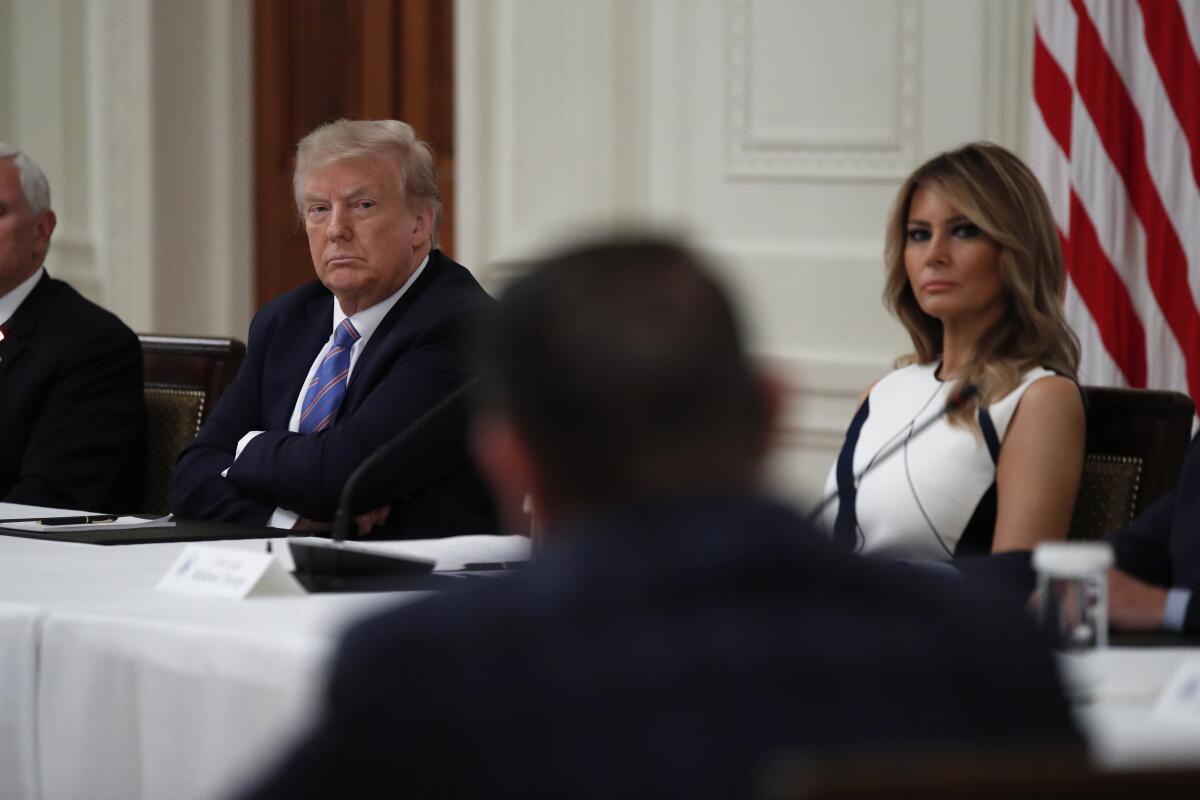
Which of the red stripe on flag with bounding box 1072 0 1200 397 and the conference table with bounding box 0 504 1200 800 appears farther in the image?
the red stripe on flag with bounding box 1072 0 1200 397

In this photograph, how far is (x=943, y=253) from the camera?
268 centimetres

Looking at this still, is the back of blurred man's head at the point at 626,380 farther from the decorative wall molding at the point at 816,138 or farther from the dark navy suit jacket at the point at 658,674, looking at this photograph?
the decorative wall molding at the point at 816,138

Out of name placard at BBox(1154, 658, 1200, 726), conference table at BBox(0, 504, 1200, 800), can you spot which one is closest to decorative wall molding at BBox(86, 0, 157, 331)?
conference table at BBox(0, 504, 1200, 800)

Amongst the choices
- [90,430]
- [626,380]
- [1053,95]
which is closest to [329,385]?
[90,430]

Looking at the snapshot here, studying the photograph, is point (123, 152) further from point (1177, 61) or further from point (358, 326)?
point (1177, 61)

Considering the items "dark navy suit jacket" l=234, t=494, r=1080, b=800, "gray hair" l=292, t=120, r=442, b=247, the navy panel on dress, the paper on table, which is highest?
"gray hair" l=292, t=120, r=442, b=247

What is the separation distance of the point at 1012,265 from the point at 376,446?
3.61ft

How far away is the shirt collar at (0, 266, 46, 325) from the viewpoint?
143 inches

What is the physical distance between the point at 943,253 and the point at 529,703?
204cm

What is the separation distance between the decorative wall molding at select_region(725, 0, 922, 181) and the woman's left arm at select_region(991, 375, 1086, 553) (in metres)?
2.02

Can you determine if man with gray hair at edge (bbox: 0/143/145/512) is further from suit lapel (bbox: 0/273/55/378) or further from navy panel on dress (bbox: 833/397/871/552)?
navy panel on dress (bbox: 833/397/871/552)

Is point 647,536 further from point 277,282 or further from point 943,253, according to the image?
point 277,282

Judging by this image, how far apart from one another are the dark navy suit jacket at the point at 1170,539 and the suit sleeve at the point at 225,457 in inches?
59.1

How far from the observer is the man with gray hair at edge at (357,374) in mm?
2914
